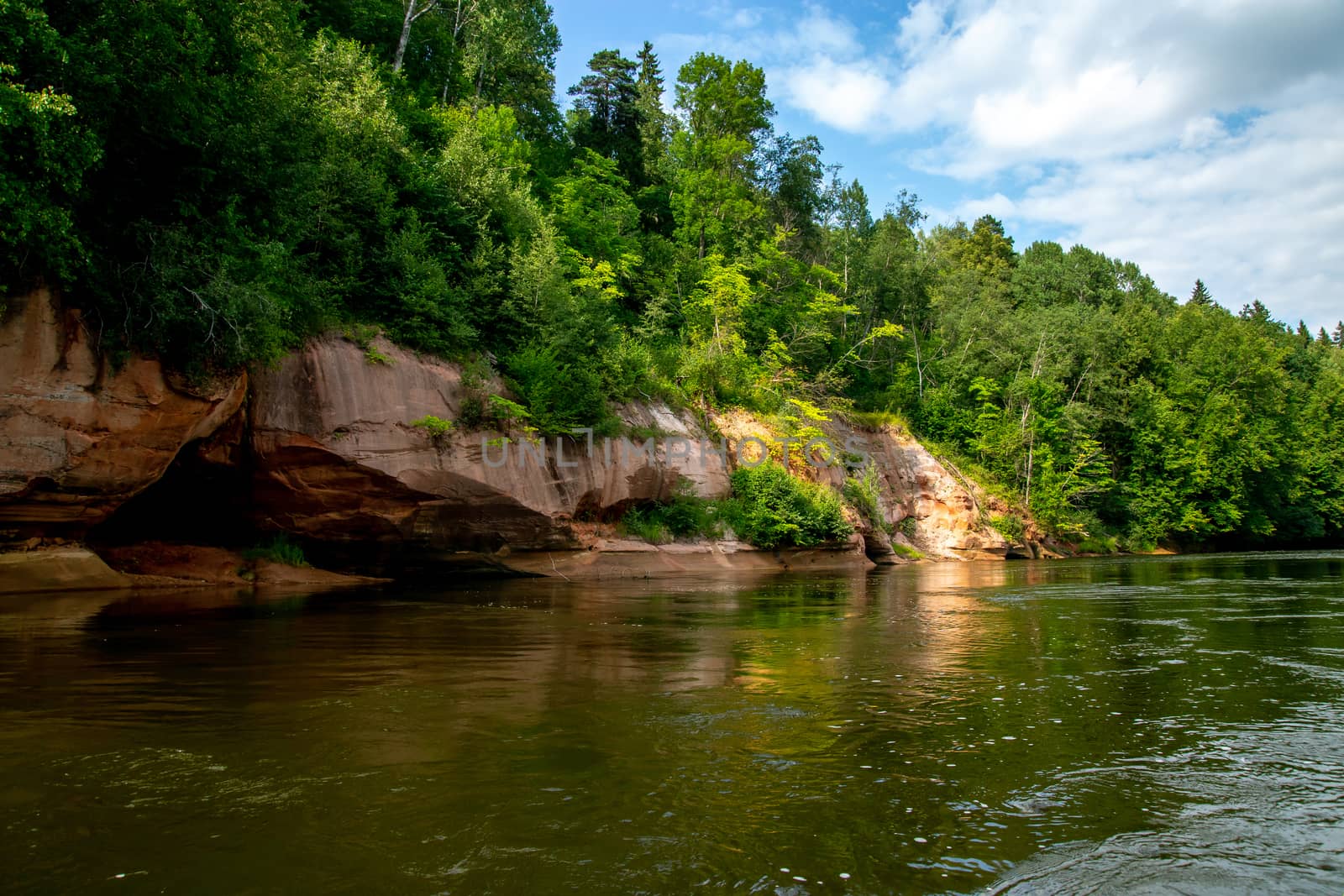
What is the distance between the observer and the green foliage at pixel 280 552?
18203mm

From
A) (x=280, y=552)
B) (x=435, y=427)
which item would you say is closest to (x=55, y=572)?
(x=280, y=552)

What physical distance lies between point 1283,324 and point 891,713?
90.1 meters

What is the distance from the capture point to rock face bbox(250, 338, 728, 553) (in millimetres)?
16938

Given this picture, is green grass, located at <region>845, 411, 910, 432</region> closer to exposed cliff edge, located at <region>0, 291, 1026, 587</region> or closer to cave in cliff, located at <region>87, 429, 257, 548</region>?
exposed cliff edge, located at <region>0, 291, 1026, 587</region>

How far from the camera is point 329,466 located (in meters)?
17.3

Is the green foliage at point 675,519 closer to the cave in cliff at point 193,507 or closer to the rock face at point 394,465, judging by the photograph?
the rock face at point 394,465

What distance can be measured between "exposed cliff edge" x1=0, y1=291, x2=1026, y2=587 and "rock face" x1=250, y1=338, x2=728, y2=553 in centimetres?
4

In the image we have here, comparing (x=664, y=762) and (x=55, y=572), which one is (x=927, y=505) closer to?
(x=55, y=572)

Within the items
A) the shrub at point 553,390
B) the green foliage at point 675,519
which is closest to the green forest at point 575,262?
the shrub at point 553,390

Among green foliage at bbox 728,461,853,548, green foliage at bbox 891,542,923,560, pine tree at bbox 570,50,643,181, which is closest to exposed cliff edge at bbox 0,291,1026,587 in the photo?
green foliage at bbox 728,461,853,548

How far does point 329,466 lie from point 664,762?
15030mm

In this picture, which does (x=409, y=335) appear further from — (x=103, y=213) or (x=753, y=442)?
(x=753, y=442)

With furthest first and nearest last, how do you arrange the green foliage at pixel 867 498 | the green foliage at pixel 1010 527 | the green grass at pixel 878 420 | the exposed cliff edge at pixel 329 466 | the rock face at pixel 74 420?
the green grass at pixel 878 420 < the green foliage at pixel 1010 527 < the green foliage at pixel 867 498 < the exposed cliff edge at pixel 329 466 < the rock face at pixel 74 420

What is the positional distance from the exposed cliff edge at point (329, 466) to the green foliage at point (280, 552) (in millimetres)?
270
